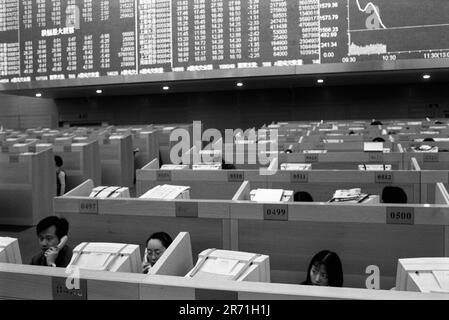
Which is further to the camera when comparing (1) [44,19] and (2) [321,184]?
(1) [44,19]

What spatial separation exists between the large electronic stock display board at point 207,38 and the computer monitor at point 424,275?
8.01 metres

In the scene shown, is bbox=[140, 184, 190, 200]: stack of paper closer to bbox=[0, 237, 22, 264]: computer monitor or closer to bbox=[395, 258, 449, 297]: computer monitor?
bbox=[0, 237, 22, 264]: computer monitor

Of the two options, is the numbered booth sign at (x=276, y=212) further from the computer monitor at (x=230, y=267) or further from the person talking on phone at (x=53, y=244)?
the person talking on phone at (x=53, y=244)

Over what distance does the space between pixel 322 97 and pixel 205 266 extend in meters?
10.7

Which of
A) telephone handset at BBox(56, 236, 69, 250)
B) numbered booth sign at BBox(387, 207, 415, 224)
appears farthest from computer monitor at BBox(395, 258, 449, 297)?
telephone handset at BBox(56, 236, 69, 250)

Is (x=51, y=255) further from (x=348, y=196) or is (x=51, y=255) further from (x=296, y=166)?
(x=296, y=166)

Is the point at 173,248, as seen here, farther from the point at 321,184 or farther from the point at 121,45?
the point at 121,45

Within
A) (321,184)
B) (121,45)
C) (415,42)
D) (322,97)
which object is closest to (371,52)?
(415,42)

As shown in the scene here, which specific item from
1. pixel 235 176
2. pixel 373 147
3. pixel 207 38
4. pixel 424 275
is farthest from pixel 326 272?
pixel 207 38

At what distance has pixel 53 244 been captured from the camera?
258 centimetres

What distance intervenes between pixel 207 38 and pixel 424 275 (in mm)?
9134

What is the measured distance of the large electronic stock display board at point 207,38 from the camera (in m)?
9.08

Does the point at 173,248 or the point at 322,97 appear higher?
the point at 322,97

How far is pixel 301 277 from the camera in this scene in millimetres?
2471
